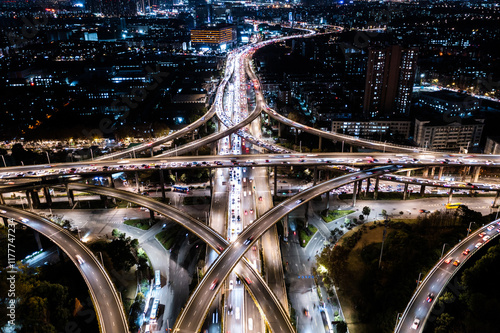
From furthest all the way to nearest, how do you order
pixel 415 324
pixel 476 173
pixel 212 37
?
pixel 212 37, pixel 476 173, pixel 415 324

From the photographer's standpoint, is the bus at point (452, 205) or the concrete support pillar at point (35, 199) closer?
the bus at point (452, 205)

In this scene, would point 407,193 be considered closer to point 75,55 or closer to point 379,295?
point 379,295

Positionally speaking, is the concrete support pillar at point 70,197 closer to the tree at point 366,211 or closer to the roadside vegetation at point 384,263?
the roadside vegetation at point 384,263

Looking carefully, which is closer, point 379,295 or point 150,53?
point 379,295

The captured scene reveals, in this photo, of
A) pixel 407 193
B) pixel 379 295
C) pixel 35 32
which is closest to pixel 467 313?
pixel 379 295

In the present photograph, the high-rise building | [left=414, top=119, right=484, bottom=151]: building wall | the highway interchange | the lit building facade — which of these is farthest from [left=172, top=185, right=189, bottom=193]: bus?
the lit building facade

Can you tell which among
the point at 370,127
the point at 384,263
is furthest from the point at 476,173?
the point at 384,263

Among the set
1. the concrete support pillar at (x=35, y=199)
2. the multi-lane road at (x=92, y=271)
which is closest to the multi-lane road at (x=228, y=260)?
the multi-lane road at (x=92, y=271)

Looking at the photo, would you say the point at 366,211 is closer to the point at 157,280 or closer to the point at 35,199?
the point at 157,280
